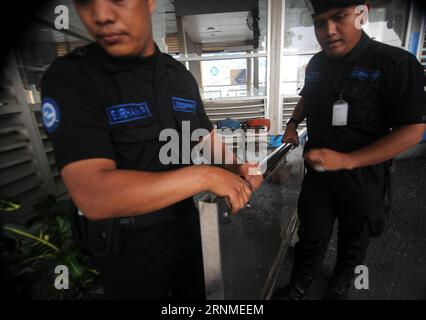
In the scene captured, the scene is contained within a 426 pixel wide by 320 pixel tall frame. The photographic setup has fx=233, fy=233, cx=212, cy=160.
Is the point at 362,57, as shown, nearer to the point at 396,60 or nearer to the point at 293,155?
the point at 396,60

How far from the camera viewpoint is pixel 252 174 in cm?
91

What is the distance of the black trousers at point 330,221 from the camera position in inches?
48.4

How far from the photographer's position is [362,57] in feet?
3.76

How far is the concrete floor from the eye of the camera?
5.11 ft

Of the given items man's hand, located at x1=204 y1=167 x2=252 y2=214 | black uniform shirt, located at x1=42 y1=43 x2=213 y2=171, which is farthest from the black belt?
man's hand, located at x1=204 y1=167 x2=252 y2=214

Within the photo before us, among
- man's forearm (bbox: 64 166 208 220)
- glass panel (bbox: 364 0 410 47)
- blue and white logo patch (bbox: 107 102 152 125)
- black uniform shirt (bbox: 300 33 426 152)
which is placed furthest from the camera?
glass panel (bbox: 364 0 410 47)

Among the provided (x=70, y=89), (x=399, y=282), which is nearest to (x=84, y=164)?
(x=70, y=89)

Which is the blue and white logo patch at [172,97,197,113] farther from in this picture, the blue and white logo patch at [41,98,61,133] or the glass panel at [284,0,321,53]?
the glass panel at [284,0,321,53]

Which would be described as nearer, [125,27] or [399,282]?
[125,27]

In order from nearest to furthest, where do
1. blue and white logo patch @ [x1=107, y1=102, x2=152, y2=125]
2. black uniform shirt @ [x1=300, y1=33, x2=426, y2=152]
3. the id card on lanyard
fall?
1. blue and white logo patch @ [x1=107, y1=102, x2=152, y2=125]
2. black uniform shirt @ [x1=300, y1=33, x2=426, y2=152]
3. the id card on lanyard

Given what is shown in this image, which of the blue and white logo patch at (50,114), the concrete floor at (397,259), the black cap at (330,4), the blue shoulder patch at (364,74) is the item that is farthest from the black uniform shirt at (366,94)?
the blue and white logo patch at (50,114)

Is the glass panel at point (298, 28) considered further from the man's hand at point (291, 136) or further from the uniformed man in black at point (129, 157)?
the uniformed man in black at point (129, 157)

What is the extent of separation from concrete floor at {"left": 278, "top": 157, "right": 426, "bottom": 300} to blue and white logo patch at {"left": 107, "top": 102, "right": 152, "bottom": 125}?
1.56m

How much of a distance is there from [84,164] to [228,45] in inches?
447
